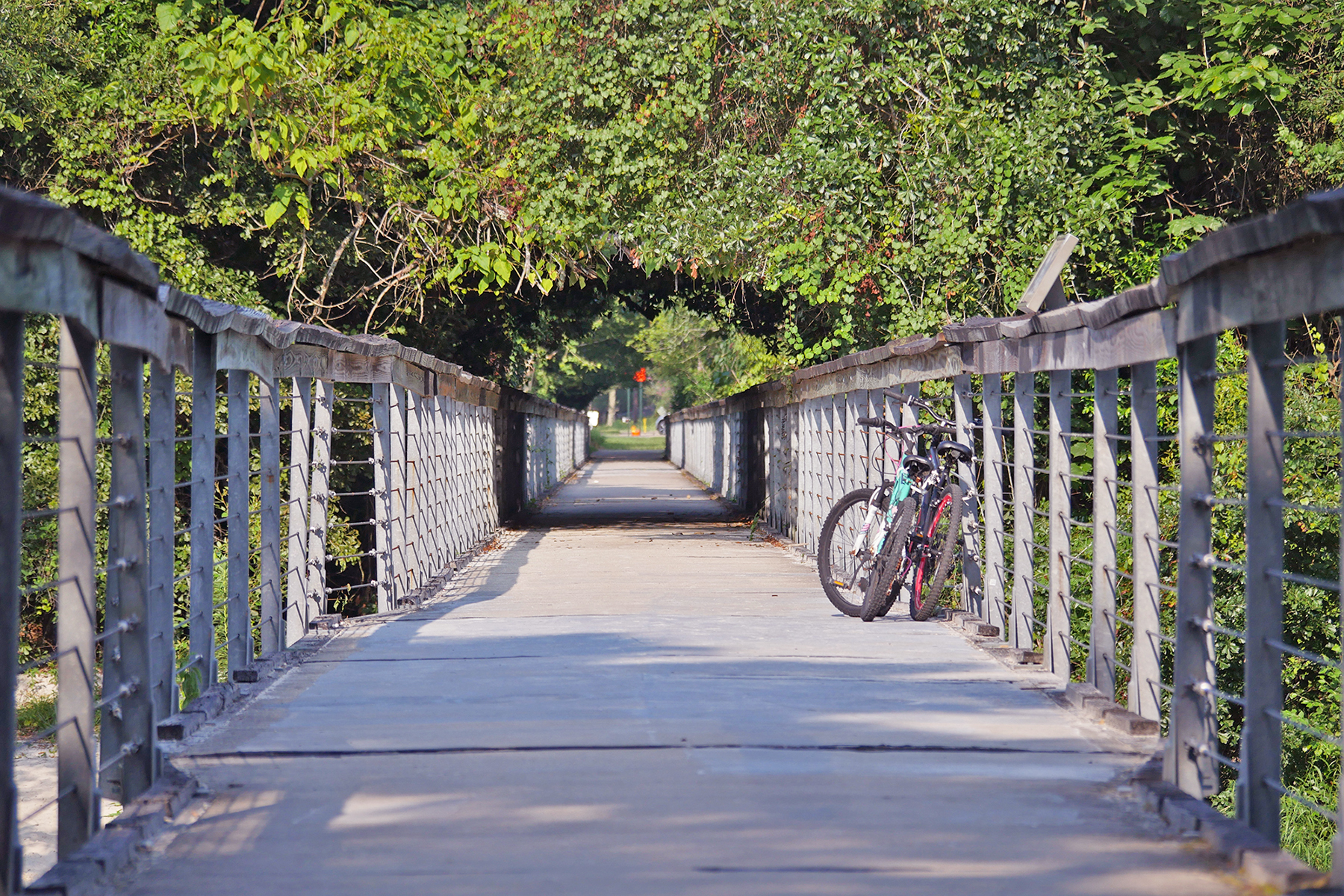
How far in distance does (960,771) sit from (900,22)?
34.2ft

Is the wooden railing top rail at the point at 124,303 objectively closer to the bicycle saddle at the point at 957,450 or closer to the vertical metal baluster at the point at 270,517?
the vertical metal baluster at the point at 270,517

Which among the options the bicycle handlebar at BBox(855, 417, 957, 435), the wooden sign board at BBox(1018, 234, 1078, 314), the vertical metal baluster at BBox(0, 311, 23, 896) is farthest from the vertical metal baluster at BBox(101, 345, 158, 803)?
the bicycle handlebar at BBox(855, 417, 957, 435)

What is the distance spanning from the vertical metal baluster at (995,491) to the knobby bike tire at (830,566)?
0.86 meters

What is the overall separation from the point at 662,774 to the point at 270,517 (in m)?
2.89

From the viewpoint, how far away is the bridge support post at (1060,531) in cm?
575

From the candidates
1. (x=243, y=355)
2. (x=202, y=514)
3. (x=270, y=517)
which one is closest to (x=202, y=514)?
(x=202, y=514)

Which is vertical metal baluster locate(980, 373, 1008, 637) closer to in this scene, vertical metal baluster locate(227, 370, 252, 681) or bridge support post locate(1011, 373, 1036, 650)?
bridge support post locate(1011, 373, 1036, 650)

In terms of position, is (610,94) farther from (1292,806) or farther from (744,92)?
(1292,806)

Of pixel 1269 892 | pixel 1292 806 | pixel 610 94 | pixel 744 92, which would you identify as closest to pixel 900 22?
pixel 744 92

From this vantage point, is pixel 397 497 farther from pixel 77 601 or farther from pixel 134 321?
pixel 77 601

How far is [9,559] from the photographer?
9.56ft

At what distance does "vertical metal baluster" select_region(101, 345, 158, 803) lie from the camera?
12.8 ft

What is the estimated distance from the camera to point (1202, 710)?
394cm

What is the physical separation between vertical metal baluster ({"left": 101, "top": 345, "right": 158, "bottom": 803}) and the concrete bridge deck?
0.89 ft
